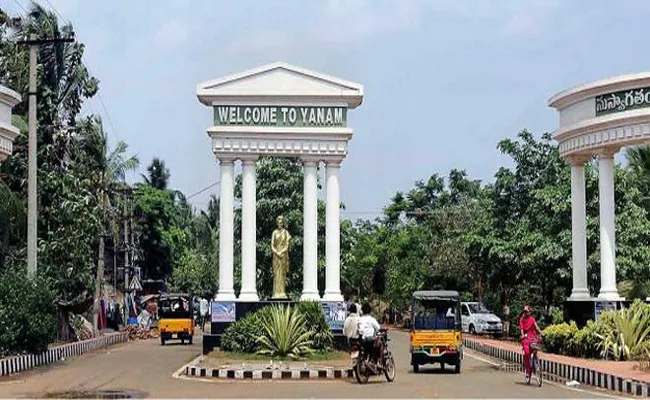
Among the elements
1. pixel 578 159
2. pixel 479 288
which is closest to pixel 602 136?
pixel 578 159

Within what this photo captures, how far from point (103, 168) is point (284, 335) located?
19.7 metres

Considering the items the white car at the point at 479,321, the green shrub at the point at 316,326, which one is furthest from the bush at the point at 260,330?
the white car at the point at 479,321

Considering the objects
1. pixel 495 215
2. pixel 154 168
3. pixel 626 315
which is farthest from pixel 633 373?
pixel 154 168

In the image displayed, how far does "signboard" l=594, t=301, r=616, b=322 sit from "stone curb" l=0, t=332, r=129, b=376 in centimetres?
1363

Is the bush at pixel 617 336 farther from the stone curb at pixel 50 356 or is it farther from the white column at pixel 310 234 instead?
the stone curb at pixel 50 356

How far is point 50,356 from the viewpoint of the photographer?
25.6 meters

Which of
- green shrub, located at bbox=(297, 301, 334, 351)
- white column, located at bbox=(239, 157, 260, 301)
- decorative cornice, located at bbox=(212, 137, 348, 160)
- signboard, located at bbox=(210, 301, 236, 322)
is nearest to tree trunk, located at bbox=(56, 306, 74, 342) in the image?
signboard, located at bbox=(210, 301, 236, 322)

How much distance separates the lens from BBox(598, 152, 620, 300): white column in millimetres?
25422

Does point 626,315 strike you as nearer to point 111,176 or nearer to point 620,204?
point 620,204

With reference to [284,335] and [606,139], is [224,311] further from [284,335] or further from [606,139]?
[606,139]

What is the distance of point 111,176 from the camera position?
137ft

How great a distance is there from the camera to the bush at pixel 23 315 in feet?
74.7

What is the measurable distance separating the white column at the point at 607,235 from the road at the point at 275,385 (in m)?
3.85

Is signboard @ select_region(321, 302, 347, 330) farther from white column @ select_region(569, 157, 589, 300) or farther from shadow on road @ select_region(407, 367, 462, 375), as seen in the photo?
white column @ select_region(569, 157, 589, 300)
